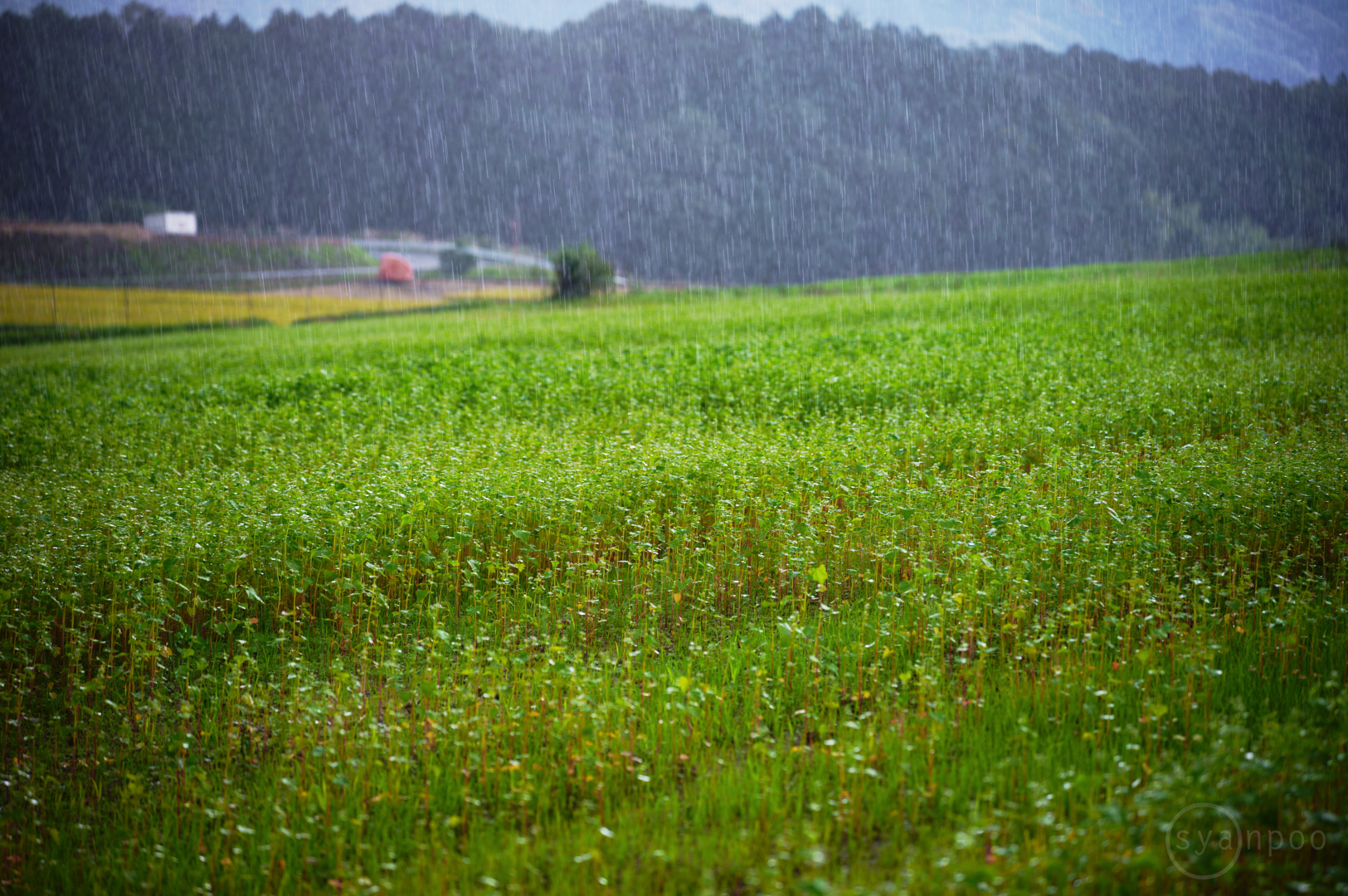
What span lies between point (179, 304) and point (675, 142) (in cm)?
6011

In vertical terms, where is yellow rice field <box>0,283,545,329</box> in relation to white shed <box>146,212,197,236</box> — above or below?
below

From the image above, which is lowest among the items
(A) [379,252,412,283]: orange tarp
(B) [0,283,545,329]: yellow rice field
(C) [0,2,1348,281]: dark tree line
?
(B) [0,283,545,329]: yellow rice field

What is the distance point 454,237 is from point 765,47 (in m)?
55.0

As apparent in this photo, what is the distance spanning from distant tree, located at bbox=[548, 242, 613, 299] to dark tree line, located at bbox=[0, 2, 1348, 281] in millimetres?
30851

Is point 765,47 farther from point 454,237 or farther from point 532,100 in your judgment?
point 454,237

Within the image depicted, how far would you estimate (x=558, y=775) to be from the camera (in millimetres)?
4000

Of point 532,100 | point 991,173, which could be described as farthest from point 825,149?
point 532,100

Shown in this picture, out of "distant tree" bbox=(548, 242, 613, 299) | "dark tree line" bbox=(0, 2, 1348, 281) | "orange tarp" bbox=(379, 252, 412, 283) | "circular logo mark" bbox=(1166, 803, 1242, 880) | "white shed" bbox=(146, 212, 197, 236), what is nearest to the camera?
"circular logo mark" bbox=(1166, 803, 1242, 880)

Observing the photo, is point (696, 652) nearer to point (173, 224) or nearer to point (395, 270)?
point (395, 270)

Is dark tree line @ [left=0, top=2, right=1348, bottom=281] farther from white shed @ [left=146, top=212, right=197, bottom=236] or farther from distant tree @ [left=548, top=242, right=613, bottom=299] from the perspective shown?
distant tree @ [left=548, top=242, right=613, bottom=299]

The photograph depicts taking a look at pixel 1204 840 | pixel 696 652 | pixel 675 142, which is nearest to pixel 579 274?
pixel 696 652

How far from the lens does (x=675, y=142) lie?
8850 centimetres

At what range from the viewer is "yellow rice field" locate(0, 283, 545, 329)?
3612cm

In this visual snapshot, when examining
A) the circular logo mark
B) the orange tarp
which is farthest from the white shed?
the circular logo mark
